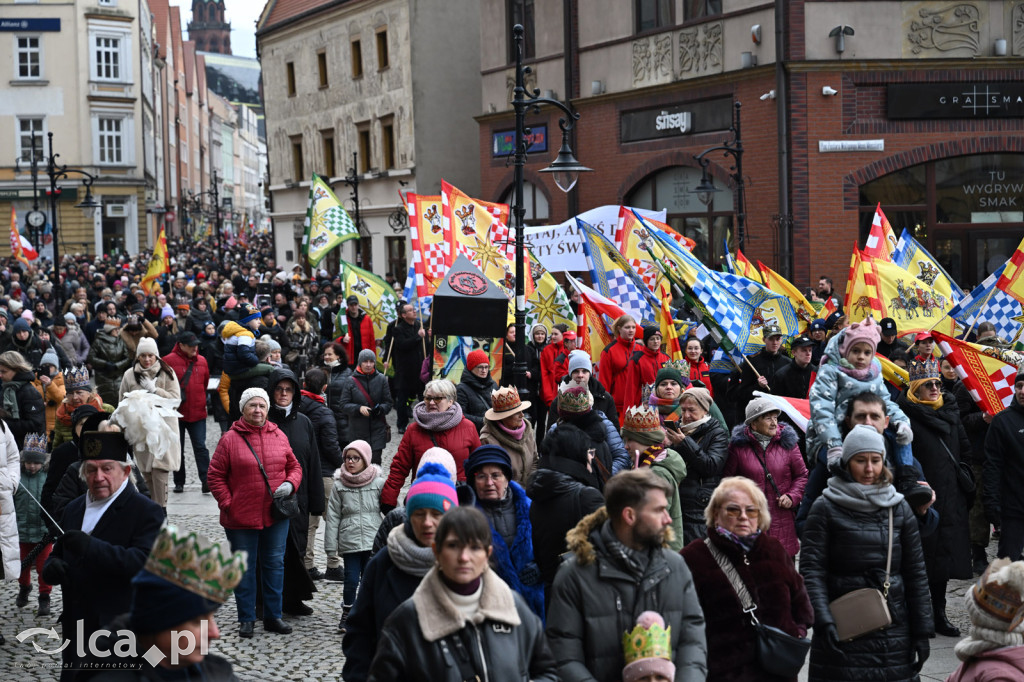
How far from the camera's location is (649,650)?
15.3ft

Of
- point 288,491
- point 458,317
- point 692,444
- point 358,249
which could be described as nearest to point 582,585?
point 692,444

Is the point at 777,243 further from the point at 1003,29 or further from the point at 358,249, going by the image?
the point at 358,249

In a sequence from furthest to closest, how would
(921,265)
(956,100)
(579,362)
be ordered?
(956,100) → (921,265) → (579,362)

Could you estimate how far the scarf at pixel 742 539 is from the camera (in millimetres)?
5453

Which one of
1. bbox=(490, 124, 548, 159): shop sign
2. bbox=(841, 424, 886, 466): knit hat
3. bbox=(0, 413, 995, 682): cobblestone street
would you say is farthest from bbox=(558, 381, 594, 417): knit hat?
bbox=(490, 124, 548, 159): shop sign

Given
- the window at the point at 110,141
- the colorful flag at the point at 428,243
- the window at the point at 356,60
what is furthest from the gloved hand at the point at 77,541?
the window at the point at 110,141

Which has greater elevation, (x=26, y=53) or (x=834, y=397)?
(x=26, y=53)

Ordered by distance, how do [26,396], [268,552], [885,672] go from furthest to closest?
1. [26,396]
2. [268,552]
3. [885,672]

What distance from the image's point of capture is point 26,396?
11.4 m

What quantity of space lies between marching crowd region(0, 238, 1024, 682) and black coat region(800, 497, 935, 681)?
11 millimetres

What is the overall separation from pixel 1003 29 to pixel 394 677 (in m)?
21.7

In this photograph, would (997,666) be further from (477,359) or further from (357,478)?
(477,359)

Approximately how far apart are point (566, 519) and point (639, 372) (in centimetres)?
576

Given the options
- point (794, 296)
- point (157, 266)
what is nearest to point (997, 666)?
point (794, 296)
